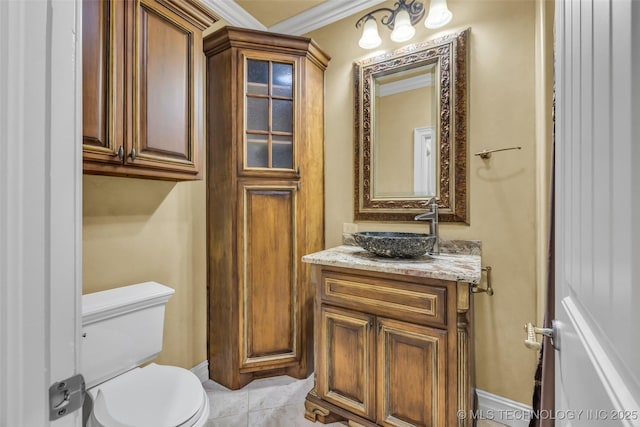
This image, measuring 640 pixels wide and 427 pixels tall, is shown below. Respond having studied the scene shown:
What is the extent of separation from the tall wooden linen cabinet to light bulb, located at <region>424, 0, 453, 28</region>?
30.3 inches

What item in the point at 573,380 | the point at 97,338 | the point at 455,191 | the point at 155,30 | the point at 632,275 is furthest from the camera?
the point at 455,191

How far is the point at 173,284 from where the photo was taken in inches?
71.9

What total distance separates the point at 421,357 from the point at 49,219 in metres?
1.39

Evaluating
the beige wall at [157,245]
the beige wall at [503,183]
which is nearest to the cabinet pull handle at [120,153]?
the beige wall at [157,245]

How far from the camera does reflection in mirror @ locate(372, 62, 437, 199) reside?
1750 millimetres

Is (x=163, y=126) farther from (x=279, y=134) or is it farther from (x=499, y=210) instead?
(x=499, y=210)

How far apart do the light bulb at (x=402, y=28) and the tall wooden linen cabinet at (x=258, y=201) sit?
22.2 inches

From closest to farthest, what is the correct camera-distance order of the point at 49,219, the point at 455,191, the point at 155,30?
the point at 49,219, the point at 155,30, the point at 455,191

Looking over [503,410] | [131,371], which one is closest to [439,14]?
[503,410]

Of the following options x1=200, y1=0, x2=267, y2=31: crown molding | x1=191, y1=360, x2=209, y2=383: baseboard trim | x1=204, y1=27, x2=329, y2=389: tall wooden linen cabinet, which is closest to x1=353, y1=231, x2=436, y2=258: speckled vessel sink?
x1=204, y1=27, x2=329, y2=389: tall wooden linen cabinet

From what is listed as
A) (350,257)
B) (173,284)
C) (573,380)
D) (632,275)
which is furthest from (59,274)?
(173,284)

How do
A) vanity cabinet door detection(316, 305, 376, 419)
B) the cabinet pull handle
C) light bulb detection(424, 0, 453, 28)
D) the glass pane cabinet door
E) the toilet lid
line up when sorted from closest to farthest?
the toilet lid < the cabinet pull handle < vanity cabinet door detection(316, 305, 376, 419) < light bulb detection(424, 0, 453, 28) < the glass pane cabinet door

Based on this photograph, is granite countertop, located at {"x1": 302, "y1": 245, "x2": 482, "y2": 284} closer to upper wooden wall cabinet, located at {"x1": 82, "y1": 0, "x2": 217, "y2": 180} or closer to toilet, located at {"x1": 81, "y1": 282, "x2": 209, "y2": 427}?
toilet, located at {"x1": 81, "y1": 282, "x2": 209, "y2": 427}

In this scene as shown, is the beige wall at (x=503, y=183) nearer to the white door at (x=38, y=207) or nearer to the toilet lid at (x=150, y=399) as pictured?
the toilet lid at (x=150, y=399)
